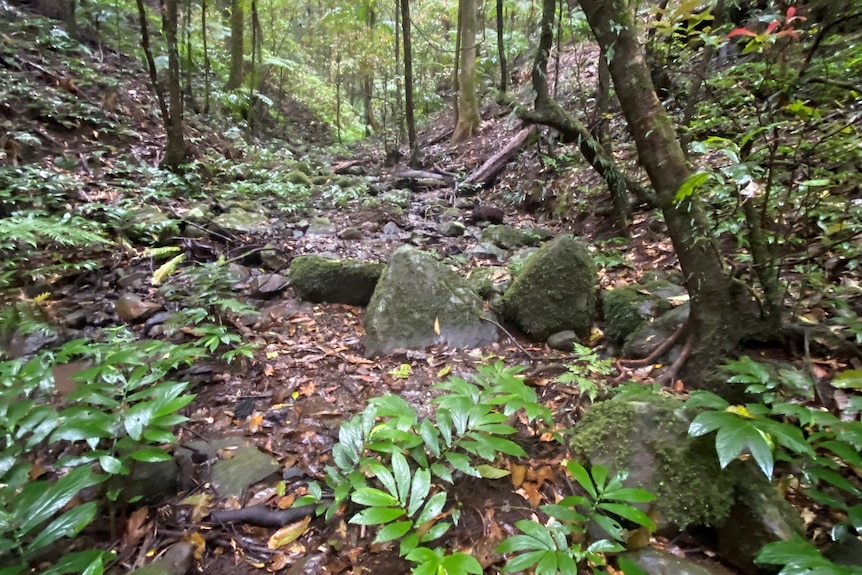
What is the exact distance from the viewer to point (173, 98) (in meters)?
7.18

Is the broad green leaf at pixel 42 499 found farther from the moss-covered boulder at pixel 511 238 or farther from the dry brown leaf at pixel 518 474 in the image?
the moss-covered boulder at pixel 511 238

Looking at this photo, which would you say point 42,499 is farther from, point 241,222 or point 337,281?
point 241,222

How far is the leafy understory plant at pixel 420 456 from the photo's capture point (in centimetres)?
188

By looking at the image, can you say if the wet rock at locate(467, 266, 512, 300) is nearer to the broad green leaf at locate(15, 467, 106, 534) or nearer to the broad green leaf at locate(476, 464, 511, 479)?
the broad green leaf at locate(476, 464, 511, 479)

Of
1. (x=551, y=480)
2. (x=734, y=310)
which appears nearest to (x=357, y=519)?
(x=551, y=480)

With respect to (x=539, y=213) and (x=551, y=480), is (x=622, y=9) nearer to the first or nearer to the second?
(x=551, y=480)

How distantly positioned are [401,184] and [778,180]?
7139mm

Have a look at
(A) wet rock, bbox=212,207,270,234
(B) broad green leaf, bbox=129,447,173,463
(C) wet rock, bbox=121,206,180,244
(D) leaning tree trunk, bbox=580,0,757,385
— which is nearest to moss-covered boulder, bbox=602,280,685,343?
(D) leaning tree trunk, bbox=580,0,757,385

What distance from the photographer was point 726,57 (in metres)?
7.12

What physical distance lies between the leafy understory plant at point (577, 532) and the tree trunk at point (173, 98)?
25.8 feet

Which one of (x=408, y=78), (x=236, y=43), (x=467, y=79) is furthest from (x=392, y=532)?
(x=236, y=43)

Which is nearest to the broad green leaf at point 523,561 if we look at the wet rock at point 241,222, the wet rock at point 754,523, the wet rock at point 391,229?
the wet rock at point 754,523

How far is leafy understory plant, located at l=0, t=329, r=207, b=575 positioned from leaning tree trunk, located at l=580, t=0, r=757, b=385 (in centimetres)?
282

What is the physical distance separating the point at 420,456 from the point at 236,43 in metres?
12.9
